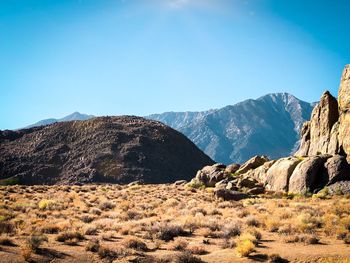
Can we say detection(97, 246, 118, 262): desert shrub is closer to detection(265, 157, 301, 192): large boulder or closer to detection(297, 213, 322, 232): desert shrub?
detection(297, 213, 322, 232): desert shrub

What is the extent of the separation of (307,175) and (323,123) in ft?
40.7

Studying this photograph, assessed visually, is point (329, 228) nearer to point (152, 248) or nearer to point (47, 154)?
point (152, 248)

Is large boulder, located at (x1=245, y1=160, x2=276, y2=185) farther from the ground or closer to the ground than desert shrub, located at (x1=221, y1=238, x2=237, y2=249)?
farther from the ground

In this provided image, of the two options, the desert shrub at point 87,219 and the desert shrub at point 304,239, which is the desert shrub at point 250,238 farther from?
the desert shrub at point 87,219

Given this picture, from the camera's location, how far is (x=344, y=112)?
132ft

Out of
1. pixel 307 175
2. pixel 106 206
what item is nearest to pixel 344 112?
pixel 307 175

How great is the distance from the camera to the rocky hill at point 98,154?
94.9m

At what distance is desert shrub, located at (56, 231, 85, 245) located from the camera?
16055 millimetres

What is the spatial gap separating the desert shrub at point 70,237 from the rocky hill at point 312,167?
783 inches

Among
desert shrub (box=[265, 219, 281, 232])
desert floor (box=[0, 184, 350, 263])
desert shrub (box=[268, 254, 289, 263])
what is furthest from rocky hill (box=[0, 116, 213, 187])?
desert shrub (box=[268, 254, 289, 263])

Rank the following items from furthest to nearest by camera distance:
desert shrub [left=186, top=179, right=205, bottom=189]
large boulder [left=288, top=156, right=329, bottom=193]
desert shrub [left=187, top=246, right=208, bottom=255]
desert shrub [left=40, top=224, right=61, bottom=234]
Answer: desert shrub [left=186, top=179, right=205, bottom=189] < large boulder [left=288, top=156, right=329, bottom=193] < desert shrub [left=40, top=224, right=61, bottom=234] < desert shrub [left=187, top=246, right=208, bottom=255]

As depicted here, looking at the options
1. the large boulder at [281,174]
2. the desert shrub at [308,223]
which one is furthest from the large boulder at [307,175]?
the desert shrub at [308,223]

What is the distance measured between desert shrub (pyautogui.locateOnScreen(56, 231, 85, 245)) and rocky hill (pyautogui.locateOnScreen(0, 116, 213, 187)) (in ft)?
249

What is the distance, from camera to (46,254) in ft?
45.5
